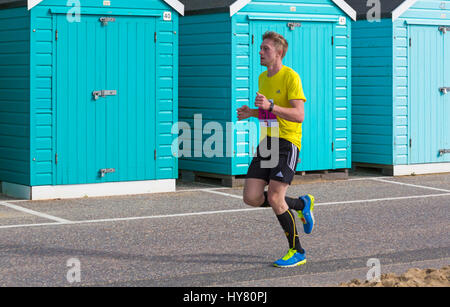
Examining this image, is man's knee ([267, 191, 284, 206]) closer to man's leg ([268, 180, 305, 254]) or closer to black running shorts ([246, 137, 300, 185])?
man's leg ([268, 180, 305, 254])

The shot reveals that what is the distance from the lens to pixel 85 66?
39.1 feet

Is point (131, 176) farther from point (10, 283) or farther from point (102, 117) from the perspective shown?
point (10, 283)

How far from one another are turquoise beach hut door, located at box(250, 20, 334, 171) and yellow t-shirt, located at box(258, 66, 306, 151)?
5.89 m

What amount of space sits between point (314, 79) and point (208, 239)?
5.39 meters

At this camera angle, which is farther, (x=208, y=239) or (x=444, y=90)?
(x=444, y=90)

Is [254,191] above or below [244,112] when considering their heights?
below

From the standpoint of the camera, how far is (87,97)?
1196cm

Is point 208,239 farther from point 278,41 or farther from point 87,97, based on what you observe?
point 87,97

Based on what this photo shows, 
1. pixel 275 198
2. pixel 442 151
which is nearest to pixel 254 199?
pixel 275 198

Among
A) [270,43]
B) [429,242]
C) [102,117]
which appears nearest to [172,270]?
[270,43]

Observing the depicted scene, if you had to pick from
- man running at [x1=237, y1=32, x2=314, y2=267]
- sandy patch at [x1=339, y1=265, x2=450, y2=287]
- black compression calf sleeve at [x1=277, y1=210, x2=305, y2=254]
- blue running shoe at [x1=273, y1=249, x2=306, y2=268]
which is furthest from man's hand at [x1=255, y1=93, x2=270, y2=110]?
sandy patch at [x1=339, y1=265, x2=450, y2=287]

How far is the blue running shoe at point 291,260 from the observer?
7.55 metres

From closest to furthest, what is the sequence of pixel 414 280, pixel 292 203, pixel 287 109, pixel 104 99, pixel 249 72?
1. pixel 414 280
2. pixel 287 109
3. pixel 292 203
4. pixel 104 99
5. pixel 249 72

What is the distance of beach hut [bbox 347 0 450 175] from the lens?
1472 cm
